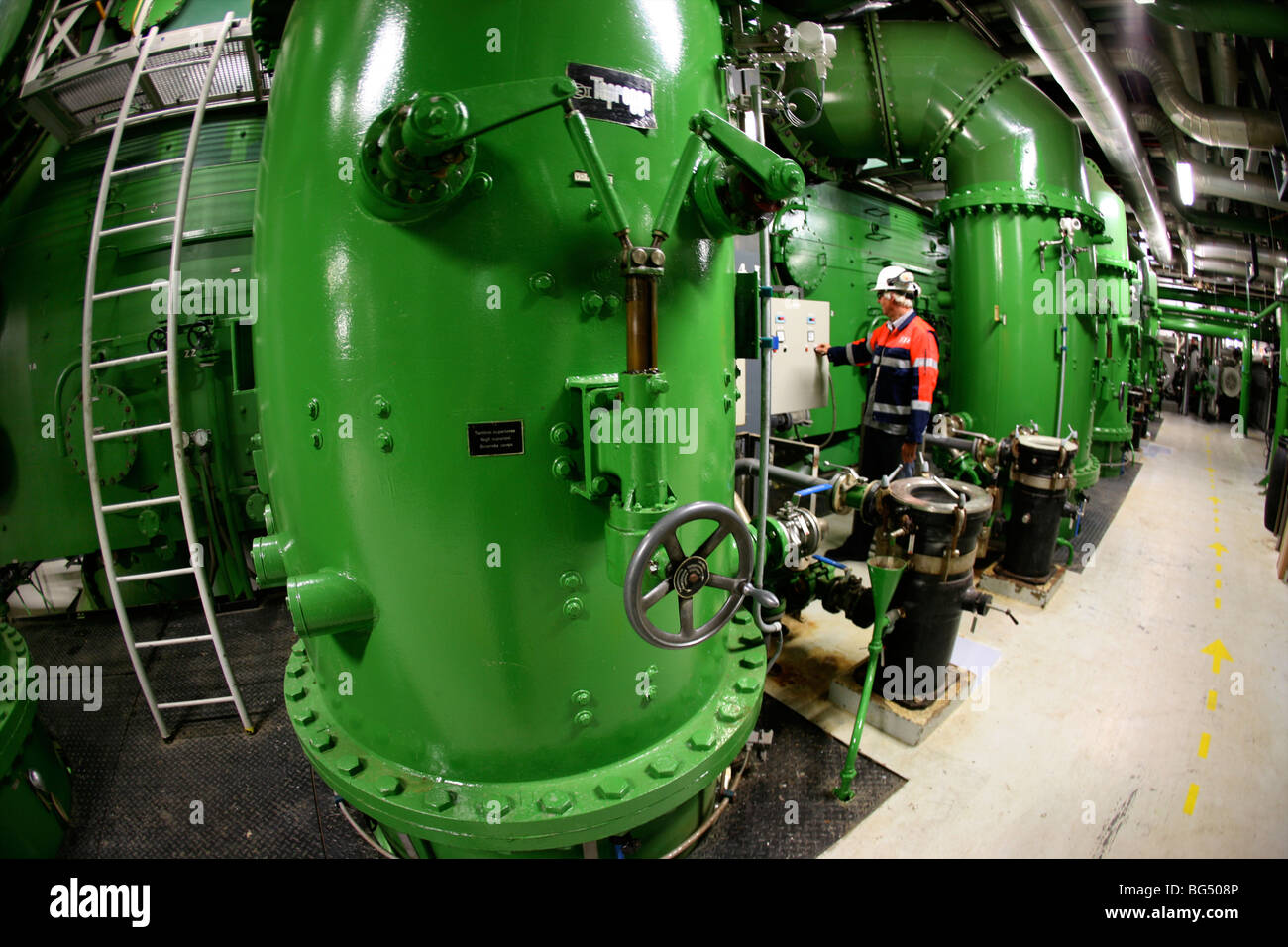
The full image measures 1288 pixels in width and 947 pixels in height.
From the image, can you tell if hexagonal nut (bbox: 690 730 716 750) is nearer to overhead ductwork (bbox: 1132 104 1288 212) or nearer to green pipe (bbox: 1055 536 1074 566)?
green pipe (bbox: 1055 536 1074 566)

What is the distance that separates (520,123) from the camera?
52.0 inches

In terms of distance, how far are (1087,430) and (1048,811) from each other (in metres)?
4.37

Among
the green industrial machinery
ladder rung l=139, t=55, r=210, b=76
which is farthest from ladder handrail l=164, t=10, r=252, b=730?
the green industrial machinery

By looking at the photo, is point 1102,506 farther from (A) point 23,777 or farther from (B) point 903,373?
(A) point 23,777

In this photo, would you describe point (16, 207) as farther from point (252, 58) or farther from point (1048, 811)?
point (1048, 811)

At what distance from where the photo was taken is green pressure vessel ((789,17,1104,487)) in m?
4.20

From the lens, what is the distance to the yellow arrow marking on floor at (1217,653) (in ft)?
11.2

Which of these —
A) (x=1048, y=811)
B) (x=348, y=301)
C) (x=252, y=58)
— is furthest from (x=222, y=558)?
(x=1048, y=811)

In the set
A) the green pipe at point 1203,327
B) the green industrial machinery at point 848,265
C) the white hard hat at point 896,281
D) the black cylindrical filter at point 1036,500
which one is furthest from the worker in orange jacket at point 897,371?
the green pipe at point 1203,327

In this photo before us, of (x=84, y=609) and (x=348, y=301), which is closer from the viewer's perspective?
(x=348, y=301)

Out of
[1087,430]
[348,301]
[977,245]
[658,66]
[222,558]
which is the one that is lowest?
[222,558]

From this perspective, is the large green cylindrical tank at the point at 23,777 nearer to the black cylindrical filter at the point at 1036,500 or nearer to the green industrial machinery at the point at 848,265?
the green industrial machinery at the point at 848,265

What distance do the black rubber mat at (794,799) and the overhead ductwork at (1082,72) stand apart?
449cm

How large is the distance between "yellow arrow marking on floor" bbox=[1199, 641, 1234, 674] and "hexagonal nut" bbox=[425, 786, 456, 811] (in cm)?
424
